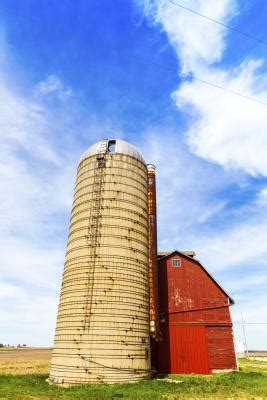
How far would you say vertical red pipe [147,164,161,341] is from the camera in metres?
19.9

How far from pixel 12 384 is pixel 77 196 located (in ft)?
37.1

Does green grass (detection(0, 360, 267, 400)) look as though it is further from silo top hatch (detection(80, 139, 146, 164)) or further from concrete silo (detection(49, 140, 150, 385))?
silo top hatch (detection(80, 139, 146, 164))

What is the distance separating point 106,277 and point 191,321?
1007 cm

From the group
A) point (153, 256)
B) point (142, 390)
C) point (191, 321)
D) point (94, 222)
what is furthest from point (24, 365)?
point (142, 390)

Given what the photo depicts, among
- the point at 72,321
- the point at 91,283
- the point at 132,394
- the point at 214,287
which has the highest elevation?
the point at 214,287

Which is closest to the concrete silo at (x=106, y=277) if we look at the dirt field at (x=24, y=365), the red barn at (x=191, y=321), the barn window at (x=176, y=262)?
the red barn at (x=191, y=321)

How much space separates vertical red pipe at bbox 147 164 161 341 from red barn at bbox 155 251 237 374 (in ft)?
13.6

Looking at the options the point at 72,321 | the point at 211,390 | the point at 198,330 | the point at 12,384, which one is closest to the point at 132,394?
the point at 211,390

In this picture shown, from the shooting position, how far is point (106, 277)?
17.9m

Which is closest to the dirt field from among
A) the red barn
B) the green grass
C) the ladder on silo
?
the green grass

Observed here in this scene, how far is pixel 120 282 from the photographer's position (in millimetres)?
18016

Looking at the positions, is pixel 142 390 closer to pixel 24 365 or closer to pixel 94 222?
pixel 94 222

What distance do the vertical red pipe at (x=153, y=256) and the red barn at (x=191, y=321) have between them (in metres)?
4.15

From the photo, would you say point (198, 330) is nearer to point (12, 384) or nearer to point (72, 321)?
point (72, 321)
